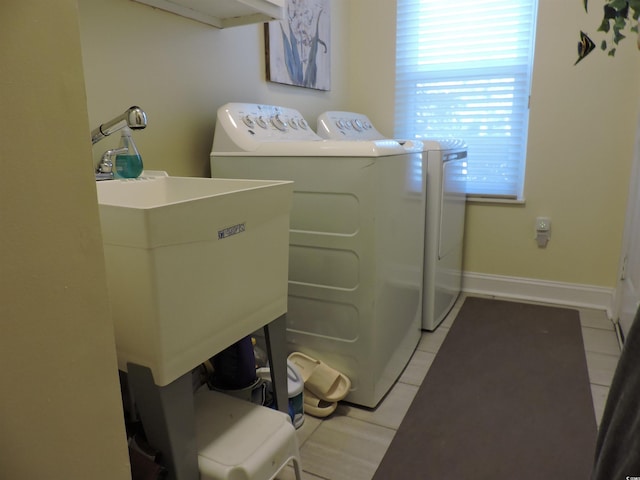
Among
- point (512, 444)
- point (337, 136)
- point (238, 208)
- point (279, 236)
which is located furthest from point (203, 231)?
point (337, 136)

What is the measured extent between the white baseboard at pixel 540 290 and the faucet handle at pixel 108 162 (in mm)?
2280

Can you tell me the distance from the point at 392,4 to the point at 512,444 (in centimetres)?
252

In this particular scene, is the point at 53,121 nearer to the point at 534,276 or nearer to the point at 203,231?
the point at 203,231

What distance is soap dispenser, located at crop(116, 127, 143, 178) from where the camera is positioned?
1.33m

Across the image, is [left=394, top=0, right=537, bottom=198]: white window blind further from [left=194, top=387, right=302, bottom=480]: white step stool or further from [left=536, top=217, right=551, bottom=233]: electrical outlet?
[left=194, top=387, right=302, bottom=480]: white step stool

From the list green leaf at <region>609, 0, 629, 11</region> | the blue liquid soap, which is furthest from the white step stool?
green leaf at <region>609, 0, 629, 11</region>

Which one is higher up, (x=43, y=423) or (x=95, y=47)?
(x=95, y=47)

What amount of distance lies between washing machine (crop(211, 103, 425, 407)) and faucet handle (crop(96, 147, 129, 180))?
44 centimetres

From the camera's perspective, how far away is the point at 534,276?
9.18ft

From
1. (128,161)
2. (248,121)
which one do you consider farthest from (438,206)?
(128,161)

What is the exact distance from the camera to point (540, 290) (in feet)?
9.15

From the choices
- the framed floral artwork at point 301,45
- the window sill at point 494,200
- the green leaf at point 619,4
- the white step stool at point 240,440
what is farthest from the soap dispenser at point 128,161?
the window sill at point 494,200

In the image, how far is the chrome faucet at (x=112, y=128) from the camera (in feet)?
3.90

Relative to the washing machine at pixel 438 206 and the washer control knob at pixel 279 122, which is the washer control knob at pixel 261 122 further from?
the washing machine at pixel 438 206
